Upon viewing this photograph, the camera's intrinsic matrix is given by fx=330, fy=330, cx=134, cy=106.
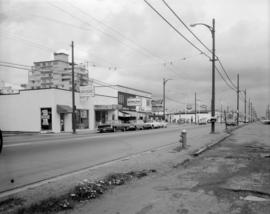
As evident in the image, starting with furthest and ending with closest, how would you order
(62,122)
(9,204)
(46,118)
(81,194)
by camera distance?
(62,122)
(46,118)
(81,194)
(9,204)

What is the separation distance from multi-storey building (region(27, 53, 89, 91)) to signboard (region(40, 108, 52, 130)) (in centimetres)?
1148

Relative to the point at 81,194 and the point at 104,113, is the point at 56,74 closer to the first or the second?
the point at 104,113

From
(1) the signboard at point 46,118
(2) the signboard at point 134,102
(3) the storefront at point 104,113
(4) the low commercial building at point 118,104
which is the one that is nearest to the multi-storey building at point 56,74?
(4) the low commercial building at point 118,104

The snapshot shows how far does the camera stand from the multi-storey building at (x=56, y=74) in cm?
5197

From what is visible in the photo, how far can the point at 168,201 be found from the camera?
21.2ft

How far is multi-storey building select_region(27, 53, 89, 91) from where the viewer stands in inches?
2046

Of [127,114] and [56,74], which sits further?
[127,114]

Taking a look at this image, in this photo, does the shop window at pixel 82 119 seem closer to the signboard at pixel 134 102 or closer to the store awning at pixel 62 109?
the store awning at pixel 62 109

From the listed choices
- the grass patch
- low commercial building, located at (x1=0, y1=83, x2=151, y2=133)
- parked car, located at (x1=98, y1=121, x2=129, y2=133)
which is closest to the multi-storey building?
low commercial building, located at (x1=0, y1=83, x2=151, y2=133)

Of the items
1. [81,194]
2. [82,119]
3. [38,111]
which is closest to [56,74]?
[82,119]

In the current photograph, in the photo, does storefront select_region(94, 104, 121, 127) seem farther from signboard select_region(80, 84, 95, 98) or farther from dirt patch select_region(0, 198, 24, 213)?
dirt patch select_region(0, 198, 24, 213)

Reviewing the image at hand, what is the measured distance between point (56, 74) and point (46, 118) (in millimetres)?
18573

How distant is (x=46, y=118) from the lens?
38.6 m

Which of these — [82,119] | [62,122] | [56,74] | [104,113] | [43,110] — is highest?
[56,74]
